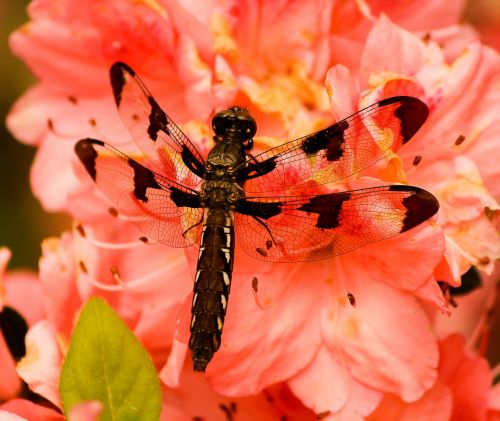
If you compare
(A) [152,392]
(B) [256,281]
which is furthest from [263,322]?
(A) [152,392]

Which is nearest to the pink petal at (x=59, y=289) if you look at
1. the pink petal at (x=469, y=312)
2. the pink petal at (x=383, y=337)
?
the pink petal at (x=383, y=337)

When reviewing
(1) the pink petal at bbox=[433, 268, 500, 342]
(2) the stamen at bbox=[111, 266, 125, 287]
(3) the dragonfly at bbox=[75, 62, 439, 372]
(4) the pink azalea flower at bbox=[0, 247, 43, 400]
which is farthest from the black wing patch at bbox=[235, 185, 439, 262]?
(1) the pink petal at bbox=[433, 268, 500, 342]

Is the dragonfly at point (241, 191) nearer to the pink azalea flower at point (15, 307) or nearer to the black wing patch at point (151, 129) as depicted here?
the black wing patch at point (151, 129)

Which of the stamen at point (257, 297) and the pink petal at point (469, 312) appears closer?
the stamen at point (257, 297)

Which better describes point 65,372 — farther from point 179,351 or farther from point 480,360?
point 480,360

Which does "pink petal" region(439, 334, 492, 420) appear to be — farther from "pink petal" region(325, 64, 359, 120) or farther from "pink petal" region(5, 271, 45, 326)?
"pink petal" region(5, 271, 45, 326)

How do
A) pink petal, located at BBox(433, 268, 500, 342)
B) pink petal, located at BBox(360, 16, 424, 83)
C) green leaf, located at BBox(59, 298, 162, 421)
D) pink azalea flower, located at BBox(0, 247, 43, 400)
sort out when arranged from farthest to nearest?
pink petal, located at BBox(433, 268, 500, 342) < pink azalea flower, located at BBox(0, 247, 43, 400) < pink petal, located at BBox(360, 16, 424, 83) < green leaf, located at BBox(59, 298, 162, 421)

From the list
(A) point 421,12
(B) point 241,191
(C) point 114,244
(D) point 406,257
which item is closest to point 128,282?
(C) point 114,244
